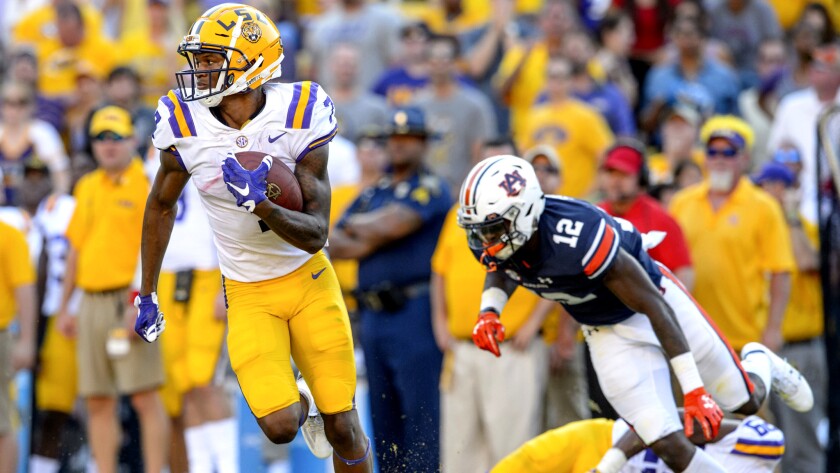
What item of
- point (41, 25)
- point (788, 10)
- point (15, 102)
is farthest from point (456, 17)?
point (15, 102)

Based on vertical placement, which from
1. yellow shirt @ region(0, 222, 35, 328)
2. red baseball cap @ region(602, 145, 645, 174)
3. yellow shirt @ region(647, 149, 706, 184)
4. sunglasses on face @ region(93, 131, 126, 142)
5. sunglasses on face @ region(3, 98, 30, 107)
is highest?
sunglasses on face @ region(3, 98, 30, 107)

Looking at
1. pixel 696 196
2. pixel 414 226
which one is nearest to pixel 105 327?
pixel 414 226

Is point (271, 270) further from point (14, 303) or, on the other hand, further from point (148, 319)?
point (14, 303)

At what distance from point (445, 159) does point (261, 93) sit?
452 centimetres

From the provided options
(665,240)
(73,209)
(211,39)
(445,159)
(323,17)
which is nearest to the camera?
(211,39)

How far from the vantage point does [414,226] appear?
8602 mm

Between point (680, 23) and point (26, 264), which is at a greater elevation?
point (680, 23)

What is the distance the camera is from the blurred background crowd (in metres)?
8.39

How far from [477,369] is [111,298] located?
2394 millimetres

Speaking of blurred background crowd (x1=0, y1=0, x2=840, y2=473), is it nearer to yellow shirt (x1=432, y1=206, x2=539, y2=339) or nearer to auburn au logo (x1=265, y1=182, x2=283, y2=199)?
yellow shirt (x1=432, y1=206, x2=539, y2=339)

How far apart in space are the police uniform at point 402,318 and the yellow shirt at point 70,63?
4.15 meters

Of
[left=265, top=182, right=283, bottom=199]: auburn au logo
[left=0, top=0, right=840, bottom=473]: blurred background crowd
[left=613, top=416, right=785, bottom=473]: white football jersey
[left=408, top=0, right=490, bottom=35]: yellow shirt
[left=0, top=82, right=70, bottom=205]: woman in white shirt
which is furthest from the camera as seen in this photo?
[left=408, top=0, right=490, bottom=35]: yellow shirt

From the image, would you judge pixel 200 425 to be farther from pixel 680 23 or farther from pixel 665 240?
pixel 680 23

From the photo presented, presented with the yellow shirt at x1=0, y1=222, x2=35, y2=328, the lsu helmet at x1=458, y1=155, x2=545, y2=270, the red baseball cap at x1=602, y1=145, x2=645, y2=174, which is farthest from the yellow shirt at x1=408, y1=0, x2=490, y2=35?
the lsu helmet at x1=458, y1=155, x2=545, y2=270
